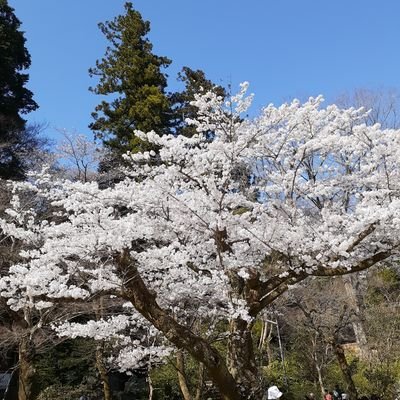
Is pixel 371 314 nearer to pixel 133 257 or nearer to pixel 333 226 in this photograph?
pixel 333 226

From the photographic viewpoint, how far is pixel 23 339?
29.1 ft

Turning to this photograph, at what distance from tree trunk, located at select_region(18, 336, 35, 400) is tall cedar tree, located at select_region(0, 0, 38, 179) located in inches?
276

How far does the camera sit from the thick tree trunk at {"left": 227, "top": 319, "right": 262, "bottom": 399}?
5.55m

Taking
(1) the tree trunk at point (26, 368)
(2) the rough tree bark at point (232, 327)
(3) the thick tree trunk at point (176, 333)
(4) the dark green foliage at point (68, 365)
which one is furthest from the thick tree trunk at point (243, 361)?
(4) the dark green foliage at point (68, 365)

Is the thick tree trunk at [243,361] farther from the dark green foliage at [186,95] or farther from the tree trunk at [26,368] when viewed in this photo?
the dark green foliage at [186,95]

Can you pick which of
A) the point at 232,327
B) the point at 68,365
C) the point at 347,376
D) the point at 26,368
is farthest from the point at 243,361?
the point at 68,365

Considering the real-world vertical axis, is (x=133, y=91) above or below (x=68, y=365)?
above

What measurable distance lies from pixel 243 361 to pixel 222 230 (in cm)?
172

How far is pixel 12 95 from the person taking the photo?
645 inches

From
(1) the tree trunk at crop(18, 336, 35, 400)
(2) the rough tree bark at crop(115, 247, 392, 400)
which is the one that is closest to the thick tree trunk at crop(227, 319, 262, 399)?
(2) the rough tree bark at crop(115, 247, 392, 400)

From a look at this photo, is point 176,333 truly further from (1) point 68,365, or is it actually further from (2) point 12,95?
(2) point 12,95

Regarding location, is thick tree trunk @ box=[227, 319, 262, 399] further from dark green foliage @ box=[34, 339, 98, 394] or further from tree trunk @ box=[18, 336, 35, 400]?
dark green foliage @ box=[34, 339, 98, 394]

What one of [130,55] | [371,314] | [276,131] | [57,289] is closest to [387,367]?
[371,314]

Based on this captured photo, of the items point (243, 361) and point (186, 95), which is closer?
point (243, 361)
